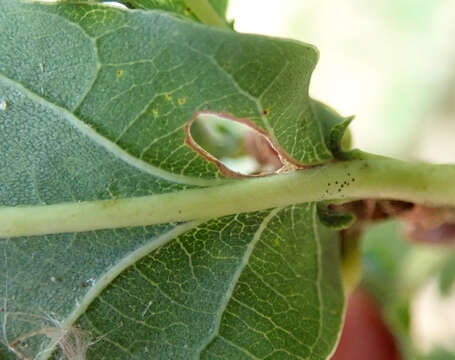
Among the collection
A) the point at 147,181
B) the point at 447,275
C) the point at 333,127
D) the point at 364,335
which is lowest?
the point at 364,335

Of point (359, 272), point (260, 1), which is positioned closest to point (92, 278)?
point (359, 272)

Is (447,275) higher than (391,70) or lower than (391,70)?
lower

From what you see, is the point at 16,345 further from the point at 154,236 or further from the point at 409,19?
the point at 409,19

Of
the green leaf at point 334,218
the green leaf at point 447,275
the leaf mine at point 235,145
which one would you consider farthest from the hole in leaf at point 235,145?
the green leaf at point 447,275

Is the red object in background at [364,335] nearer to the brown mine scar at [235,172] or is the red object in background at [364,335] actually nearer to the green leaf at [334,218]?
the green leaf at [334,218]

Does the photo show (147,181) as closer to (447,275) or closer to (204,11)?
(204,11)

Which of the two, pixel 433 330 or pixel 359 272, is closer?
pixel 359 272

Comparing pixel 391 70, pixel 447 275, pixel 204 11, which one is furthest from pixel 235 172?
pixel 391 70
